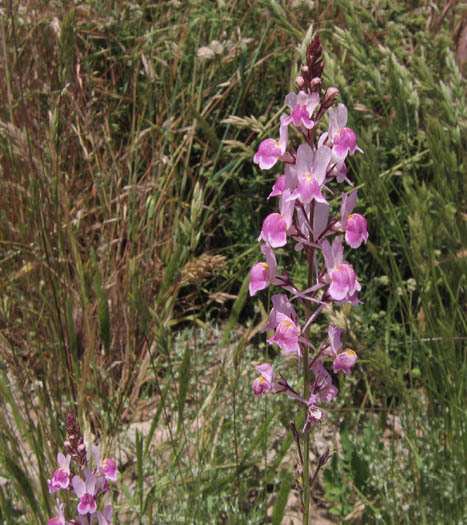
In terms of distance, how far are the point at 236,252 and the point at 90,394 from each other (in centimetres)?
104

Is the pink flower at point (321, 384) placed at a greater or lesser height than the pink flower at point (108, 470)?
greater

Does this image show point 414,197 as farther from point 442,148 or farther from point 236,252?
point 236,252

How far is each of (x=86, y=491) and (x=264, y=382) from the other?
549 mm

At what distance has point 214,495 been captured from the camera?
2.07m

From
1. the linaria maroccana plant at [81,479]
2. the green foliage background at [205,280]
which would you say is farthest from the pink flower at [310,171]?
the linaria maroccana plant at [81,479]

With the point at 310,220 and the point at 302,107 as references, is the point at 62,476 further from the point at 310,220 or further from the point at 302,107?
the point at 302,107

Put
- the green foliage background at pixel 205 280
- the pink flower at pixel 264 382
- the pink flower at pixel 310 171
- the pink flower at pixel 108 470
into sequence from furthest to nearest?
1. the green foliage background at pixel 205 280
2. the pink flower at pixel 108 470
3. the pink flower at pixel 264 382
4. the pink flower at pixel 310 171

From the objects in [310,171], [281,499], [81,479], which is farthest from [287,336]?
[81,479]

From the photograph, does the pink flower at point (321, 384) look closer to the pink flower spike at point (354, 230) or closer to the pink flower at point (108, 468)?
the pink flower spike at point (354, 230)

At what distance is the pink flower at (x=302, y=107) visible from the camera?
1176mm

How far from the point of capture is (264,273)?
128 centimetres

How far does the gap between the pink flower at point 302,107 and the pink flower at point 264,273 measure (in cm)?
25

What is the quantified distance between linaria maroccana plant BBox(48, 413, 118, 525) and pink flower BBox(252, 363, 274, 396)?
44cm

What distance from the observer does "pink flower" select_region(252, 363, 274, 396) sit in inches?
51.3
